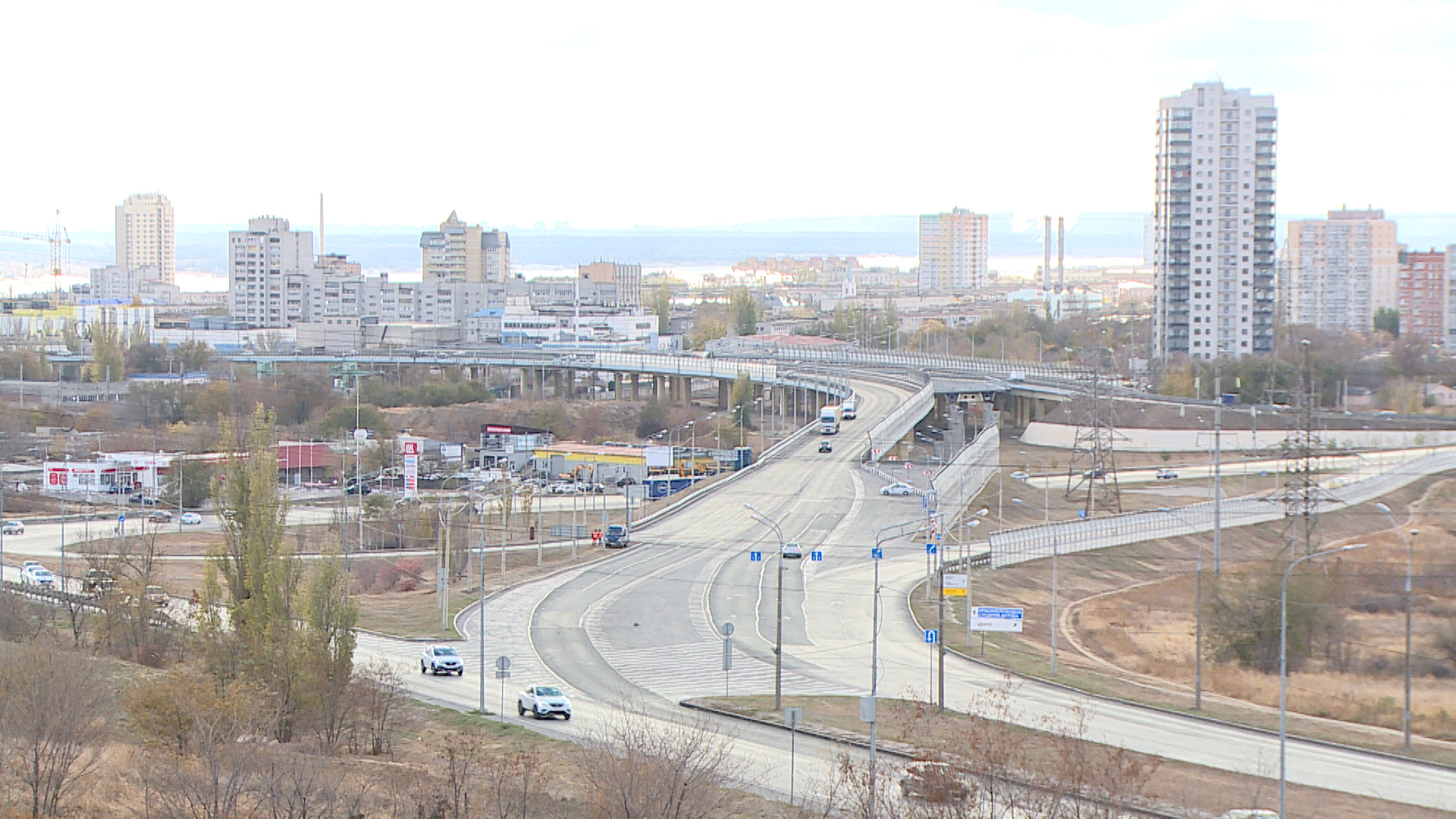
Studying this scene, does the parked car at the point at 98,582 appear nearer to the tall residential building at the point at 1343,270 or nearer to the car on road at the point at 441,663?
the car on road at the point at 441,663

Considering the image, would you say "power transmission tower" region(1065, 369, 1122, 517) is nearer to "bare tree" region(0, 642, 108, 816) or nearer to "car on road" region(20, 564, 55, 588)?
"car on road" region(20, 564, 55, 588)

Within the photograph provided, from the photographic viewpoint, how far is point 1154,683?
24078mm

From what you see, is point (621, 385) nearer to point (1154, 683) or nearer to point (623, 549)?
point (623, 549)

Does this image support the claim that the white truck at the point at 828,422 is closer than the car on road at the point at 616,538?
No

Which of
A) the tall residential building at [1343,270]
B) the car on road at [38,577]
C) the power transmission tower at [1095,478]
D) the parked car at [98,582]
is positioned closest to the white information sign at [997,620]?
the parked car at [98,582]

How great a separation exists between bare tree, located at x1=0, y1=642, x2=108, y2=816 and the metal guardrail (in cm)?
2153

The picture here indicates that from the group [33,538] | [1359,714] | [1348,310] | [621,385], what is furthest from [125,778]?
[1348,310]

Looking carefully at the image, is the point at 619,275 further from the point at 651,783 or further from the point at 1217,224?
the point at 651,783

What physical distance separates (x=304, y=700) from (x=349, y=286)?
144 metres

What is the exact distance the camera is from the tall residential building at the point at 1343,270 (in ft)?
468

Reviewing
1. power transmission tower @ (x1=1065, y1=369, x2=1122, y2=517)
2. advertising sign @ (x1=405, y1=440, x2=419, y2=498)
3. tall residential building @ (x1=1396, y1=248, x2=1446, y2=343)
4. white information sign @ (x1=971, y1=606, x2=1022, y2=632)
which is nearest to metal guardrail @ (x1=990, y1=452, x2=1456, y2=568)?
power transmission tower @ (x1=1065, y1=369, x2=1122, y2=517)

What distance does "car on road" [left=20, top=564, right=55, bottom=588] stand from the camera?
31323 mm

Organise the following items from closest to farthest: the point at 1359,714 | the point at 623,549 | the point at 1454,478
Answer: the point at 1359,714, the point at 623,549, the point at 1454,478

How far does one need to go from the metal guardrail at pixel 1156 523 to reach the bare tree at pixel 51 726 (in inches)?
848
